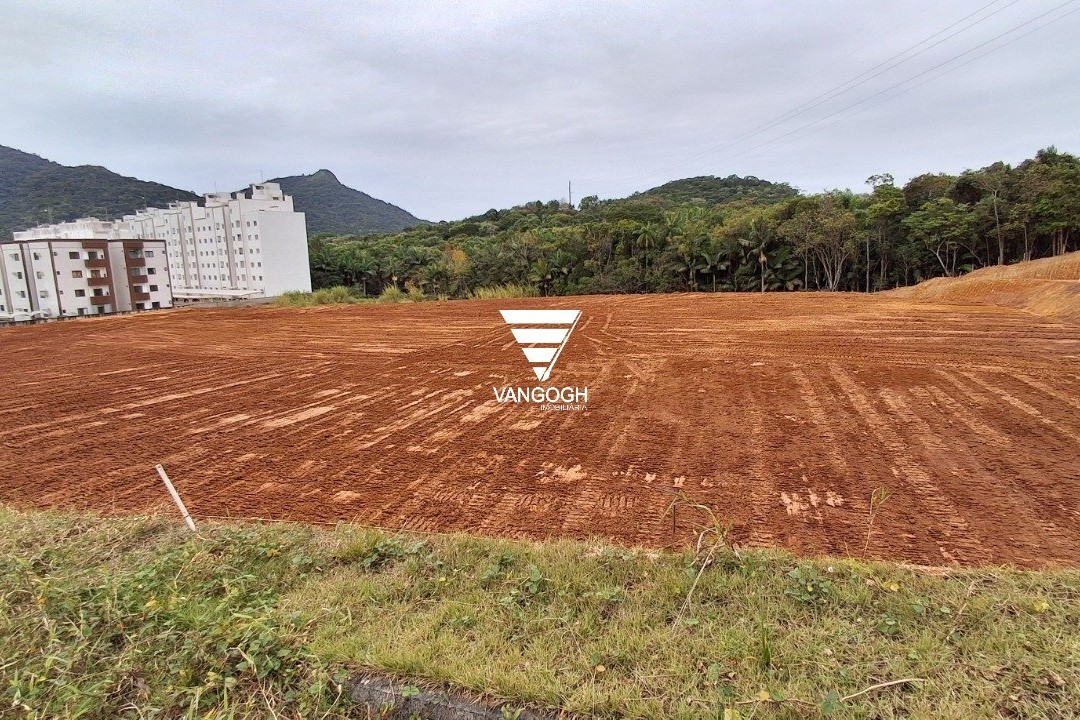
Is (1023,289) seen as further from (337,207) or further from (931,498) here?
(337,207)

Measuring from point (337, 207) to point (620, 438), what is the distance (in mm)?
97737

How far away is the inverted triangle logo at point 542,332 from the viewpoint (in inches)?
377

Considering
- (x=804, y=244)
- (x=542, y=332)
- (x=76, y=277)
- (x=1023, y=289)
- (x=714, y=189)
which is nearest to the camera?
(x=542, y=332)

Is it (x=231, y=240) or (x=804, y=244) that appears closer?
(x=804, y=244)

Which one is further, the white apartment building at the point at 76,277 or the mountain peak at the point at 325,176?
the mountain peak at the point at 325,176

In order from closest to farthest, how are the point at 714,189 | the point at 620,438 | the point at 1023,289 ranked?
the point at 620,438 < the point at 1023,289 < the point at 714,189

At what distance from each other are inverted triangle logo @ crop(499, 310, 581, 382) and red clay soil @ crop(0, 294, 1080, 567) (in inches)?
17.4

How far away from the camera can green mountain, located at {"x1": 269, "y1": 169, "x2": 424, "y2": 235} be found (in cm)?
8562

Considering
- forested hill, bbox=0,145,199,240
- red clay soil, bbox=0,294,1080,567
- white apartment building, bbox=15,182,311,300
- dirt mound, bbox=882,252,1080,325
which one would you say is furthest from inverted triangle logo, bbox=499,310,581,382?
forested hill, bbox=0,145,199,240

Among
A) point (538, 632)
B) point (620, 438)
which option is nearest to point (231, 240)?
point (620, 438)

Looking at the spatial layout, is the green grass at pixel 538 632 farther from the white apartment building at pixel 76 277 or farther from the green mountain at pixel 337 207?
the green mountain at pixel 337 207

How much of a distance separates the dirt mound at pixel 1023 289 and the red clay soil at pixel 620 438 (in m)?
1.94

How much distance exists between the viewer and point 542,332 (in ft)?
42.8

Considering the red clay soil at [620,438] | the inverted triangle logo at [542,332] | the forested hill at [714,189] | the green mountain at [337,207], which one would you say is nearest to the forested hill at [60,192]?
the green mountain at [337,207]
